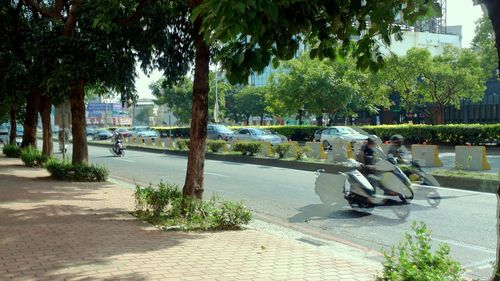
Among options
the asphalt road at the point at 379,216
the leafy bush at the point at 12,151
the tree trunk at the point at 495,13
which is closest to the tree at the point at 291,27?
the tree trunk at the point at 495,13

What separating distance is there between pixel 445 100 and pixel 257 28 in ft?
122

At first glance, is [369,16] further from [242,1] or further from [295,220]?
[295,220]

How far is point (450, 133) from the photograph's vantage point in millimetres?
28891

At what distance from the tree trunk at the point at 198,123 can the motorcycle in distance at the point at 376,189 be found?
2.96m

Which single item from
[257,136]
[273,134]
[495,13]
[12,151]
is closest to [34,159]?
[12,151]

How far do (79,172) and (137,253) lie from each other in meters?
9.65

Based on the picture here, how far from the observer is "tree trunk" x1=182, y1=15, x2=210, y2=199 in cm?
862

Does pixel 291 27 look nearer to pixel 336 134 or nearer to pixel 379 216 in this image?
pixel 379 216

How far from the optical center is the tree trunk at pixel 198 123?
8.62 metres

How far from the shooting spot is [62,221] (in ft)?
27.1

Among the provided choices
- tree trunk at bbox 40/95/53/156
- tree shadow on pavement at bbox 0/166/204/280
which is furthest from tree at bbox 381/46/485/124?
tree shadow on pavement at bbox 0/166/204/280

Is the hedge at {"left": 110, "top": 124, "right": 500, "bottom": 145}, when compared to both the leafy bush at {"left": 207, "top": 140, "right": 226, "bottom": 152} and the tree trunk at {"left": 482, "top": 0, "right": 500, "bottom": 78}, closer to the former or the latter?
the leafy bush at {"left": 207, "top": 140, "right": 226, "bottom": 152}

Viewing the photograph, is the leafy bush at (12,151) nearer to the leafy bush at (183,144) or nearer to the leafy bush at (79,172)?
the leafy bush at (183,144)

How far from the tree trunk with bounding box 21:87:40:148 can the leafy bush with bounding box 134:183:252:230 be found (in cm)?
1435
